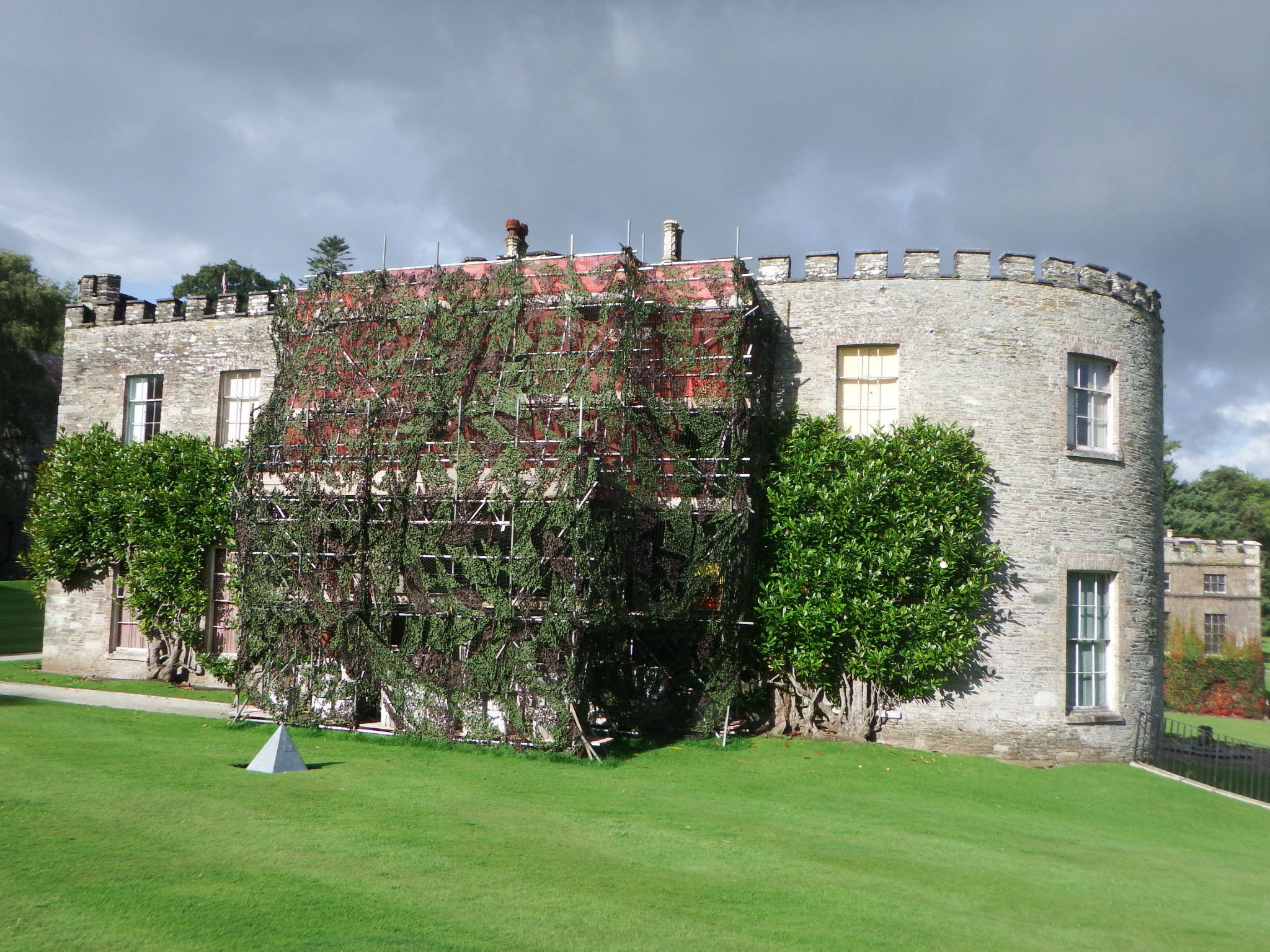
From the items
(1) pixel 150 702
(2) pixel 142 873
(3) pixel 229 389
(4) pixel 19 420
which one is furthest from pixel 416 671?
(4) pixel 19 420

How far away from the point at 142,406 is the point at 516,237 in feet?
29.3

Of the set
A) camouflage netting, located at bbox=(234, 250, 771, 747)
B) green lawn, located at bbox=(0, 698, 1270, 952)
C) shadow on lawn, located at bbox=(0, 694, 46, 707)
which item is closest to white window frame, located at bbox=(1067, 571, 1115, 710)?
green lawn, located at bbox=(0, 698, 1270, 952)

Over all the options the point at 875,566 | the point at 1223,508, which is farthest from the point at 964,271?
the point at 1223,508

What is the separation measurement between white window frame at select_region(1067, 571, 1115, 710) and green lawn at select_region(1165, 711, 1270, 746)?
11.6m

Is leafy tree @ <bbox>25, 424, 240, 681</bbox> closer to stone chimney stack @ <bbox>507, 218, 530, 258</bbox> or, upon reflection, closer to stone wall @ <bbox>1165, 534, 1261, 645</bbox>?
stone chimney stack @ <bbox>507, 218, 530, 258</bbox>

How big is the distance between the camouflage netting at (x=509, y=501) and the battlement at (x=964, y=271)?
54.2 inches

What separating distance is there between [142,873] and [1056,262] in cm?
1584

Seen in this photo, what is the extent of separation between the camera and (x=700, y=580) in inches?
603

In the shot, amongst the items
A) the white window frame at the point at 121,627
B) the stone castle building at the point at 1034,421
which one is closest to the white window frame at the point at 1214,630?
the stone castle building at the point at 1034,421

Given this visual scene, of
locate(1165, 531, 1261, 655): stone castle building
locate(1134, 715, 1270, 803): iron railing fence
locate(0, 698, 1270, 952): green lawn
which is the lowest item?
locate(1134, 715, 1270, 803): iron railing fence

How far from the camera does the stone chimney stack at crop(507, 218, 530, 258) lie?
19266 mm

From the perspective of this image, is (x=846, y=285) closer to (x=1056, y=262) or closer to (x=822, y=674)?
(x=1056, y=262)

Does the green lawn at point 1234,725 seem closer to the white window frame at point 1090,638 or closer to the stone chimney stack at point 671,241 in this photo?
the white window frame at point 1090,638

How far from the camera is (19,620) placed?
29.0 metres
